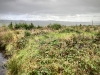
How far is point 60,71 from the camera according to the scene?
9.43 metres

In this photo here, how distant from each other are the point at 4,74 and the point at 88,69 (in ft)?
16.8

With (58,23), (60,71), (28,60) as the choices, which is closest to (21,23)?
(58,23)

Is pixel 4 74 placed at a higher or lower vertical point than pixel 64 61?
lower

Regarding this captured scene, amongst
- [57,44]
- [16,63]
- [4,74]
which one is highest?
[57,44]

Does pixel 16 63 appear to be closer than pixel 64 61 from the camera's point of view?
No

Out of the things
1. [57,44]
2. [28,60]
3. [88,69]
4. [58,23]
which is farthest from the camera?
[58,23]

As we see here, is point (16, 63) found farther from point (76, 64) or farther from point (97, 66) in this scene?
point (97, 66)

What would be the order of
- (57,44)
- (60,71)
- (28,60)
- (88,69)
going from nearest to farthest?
1. (60,71)
2. (88,69)
3. (28,60)
4. (57,44)

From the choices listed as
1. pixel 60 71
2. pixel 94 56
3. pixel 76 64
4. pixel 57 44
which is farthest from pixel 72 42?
pixel 60 71

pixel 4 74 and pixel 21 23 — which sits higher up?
pixel 21 23

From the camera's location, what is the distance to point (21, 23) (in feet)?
97.7

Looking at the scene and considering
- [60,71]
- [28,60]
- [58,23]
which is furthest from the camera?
[58,23]

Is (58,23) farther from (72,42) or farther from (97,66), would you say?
(97,66)

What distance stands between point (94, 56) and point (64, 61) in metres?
1.93
